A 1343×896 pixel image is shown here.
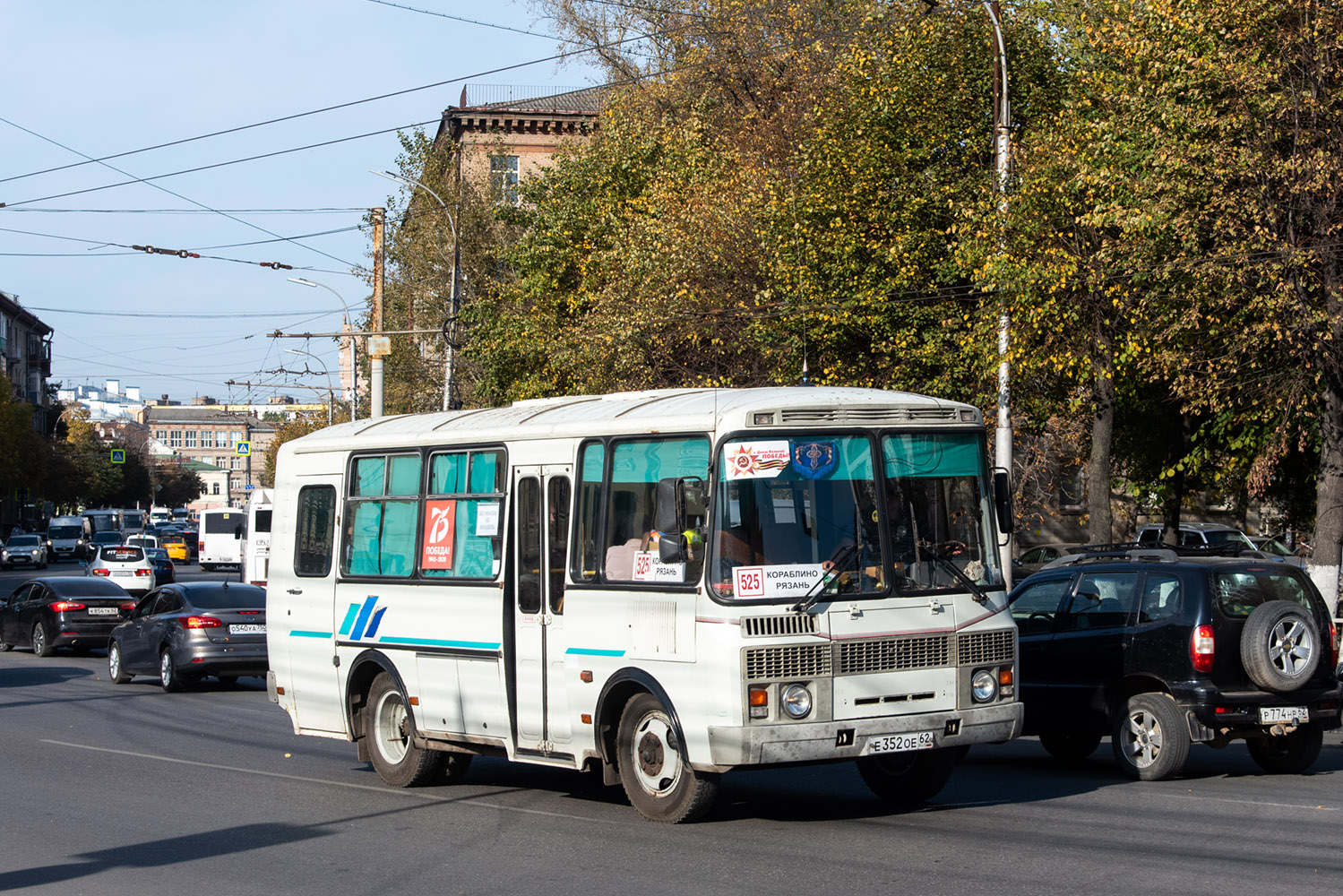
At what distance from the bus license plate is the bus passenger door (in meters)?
2.11

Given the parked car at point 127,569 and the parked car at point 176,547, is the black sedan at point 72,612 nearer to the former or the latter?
Answer: the parked car at point 127,569

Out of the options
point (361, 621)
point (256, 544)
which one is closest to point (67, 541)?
point (256, 544)

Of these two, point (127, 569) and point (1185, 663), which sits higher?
point (1185, 663)

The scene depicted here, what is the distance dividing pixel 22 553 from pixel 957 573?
→ 6744 centimetres

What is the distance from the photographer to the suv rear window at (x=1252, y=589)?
432 inches

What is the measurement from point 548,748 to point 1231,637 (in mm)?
5122

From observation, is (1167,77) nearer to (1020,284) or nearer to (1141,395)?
(1020,284)

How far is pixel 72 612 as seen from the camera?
2544 centimetres

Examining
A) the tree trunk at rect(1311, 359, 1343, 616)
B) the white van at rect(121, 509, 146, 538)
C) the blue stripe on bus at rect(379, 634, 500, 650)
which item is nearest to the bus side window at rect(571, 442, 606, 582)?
the blue stripe on bus at rect(379, 634, 500, 650)

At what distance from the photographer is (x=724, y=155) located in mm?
32875

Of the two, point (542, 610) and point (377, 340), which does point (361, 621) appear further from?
point (377, 340)

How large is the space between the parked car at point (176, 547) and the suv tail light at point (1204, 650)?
216 feet

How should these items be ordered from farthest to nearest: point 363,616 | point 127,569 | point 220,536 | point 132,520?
point 132,520
point 220,536
point 127,569
point 363,616

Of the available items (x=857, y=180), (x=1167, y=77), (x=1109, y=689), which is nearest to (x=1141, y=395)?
(x=857, y=180)
